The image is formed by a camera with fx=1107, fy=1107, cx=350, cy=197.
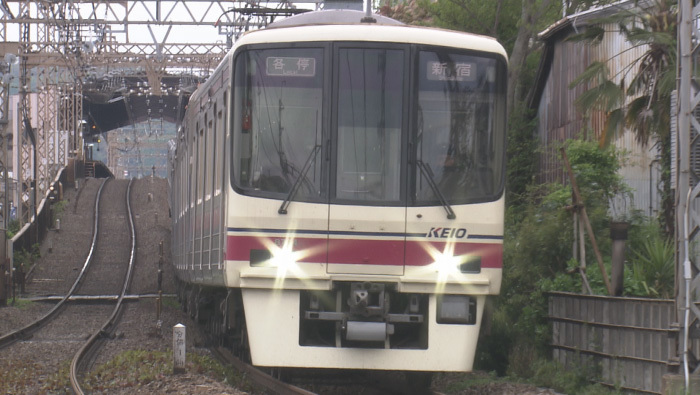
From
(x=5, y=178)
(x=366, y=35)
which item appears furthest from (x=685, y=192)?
(x=5, y=178)

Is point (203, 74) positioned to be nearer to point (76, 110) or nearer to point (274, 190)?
point (76, 110)

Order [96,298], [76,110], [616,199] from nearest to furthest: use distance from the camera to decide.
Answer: [616,199] → [96,298] → [76,110]

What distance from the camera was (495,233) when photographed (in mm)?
9781

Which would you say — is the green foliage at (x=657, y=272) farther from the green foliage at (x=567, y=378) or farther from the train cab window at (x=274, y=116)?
the train cab window at (x=274, y=116)

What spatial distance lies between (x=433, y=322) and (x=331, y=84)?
7.40 feet

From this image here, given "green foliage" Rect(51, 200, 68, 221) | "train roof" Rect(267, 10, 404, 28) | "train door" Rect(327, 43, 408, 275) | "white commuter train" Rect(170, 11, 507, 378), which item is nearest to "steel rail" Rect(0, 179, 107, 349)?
"green foliage" Rect(51, 200, 68, 221)

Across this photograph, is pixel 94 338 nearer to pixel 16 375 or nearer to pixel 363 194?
pixel 16 375

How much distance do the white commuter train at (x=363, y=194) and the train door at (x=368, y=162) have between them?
0.01 meters

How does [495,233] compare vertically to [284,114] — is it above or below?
below

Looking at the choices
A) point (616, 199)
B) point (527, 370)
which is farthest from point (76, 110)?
point (527, 370)

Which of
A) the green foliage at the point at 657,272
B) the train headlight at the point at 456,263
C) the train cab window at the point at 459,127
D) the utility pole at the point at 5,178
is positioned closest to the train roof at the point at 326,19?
the train cab window at the point at 459,127

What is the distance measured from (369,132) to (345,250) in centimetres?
105

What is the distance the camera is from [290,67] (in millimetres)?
9688

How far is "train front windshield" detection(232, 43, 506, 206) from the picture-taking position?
378 inches
